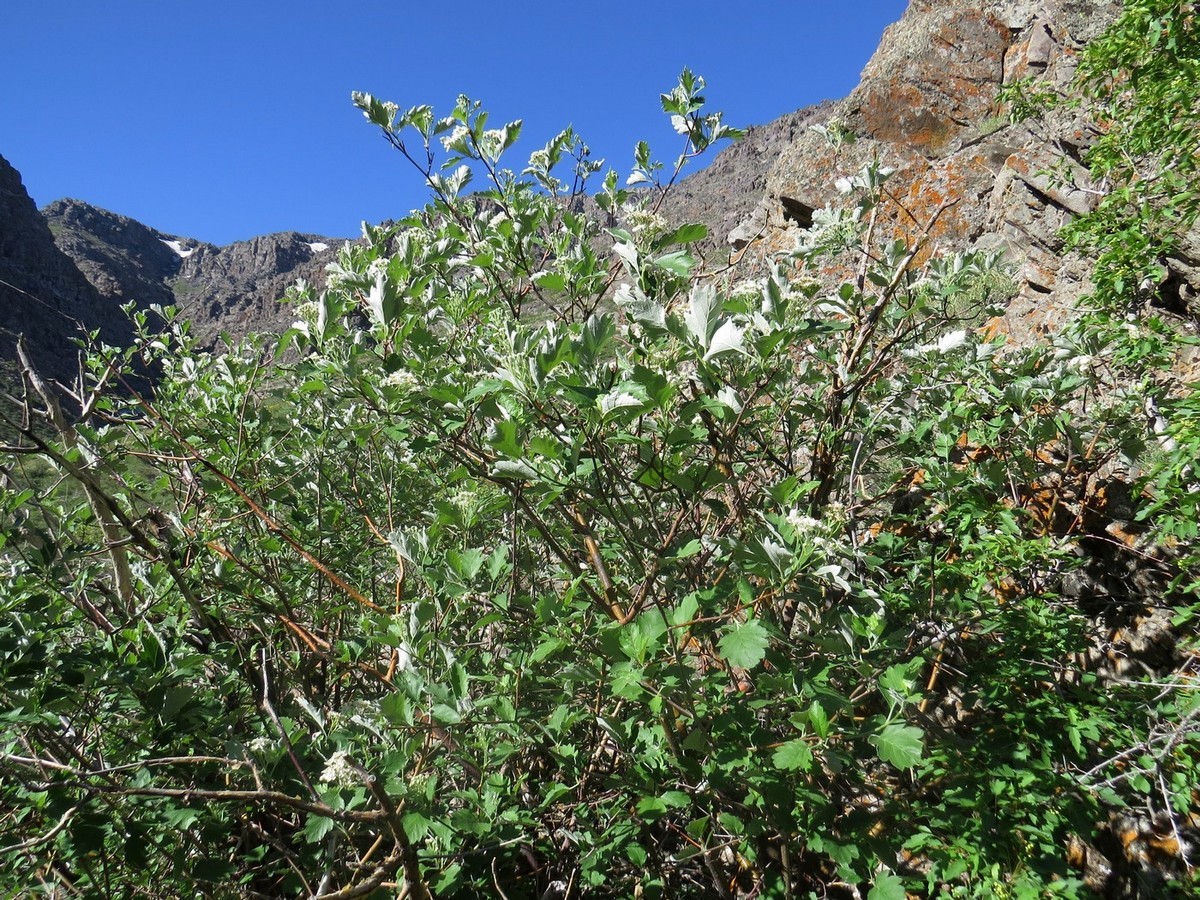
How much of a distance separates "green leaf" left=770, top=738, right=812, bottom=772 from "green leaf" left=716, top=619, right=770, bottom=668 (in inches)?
10.5

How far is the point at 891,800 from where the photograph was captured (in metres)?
2.03

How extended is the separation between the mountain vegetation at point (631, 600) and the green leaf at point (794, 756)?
0.01m

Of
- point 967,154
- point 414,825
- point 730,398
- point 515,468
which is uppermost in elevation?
point 967,154

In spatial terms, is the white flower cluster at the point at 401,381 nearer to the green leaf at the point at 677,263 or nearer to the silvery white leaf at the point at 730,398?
the green leaf at the point at 677,263

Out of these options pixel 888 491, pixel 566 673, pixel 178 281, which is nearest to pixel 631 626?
pixel 566 673

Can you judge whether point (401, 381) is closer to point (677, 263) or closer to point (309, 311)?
point (309, 311)

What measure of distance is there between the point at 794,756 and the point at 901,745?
0.86 ft

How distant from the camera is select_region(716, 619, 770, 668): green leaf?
1432 millimetres

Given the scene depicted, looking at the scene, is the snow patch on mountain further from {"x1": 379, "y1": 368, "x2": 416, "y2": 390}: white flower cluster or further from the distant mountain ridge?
{"x1": 379, "y1": 368, "x2": 416, "y2": 390}: white flower cluster

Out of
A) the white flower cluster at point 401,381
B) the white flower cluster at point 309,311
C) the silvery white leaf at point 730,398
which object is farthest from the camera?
the white flower cluster at point 309,311

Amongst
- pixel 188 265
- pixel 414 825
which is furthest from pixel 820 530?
pixel 188 265

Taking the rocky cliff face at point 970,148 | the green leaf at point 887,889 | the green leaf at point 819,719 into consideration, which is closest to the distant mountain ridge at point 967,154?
the rocky cliff face at point 970,148

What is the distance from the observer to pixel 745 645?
1.48 meters

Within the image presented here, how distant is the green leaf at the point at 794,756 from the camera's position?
4.97ft
